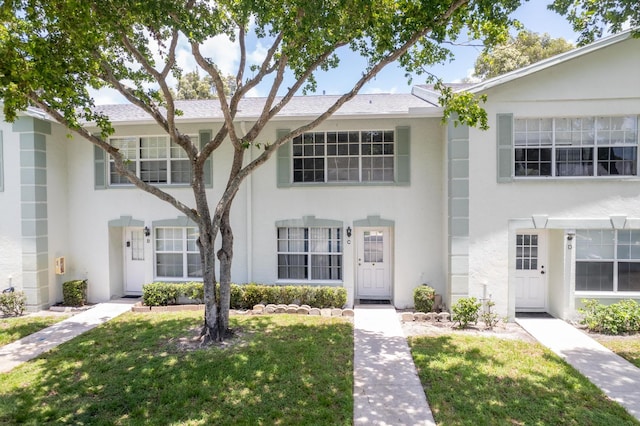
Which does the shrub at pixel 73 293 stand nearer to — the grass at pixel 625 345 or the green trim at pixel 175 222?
the green trim at pixel 175 222

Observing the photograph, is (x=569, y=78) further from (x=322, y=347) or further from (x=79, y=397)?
(x=79, y=397)

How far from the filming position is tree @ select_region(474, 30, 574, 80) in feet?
60.5

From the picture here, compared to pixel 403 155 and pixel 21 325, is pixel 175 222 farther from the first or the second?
pixel 403 155

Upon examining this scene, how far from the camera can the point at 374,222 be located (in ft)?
31.8

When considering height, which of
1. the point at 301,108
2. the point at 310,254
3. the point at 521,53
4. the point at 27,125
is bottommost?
the point at 310,254

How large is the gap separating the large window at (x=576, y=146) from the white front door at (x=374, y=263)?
13.0ft

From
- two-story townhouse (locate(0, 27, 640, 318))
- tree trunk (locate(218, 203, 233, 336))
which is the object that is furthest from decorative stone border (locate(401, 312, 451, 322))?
tree trunk (locate(218, 203, 233, 336))

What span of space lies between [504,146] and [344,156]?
4153 millimetres

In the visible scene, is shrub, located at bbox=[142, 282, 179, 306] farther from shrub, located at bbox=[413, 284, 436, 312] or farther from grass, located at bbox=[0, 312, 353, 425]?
shrub, located at bbox=[413, 284, 436, 312]

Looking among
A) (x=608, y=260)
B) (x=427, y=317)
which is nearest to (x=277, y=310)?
(x=427, y=317)

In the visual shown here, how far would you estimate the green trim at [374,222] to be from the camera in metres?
9.68

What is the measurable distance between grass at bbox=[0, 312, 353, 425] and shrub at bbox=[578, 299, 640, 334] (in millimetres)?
5800

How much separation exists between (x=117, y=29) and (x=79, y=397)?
247 inches

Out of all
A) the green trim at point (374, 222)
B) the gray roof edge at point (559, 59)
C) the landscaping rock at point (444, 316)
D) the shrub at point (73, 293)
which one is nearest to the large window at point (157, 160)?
the shrub at point (73, 293)
